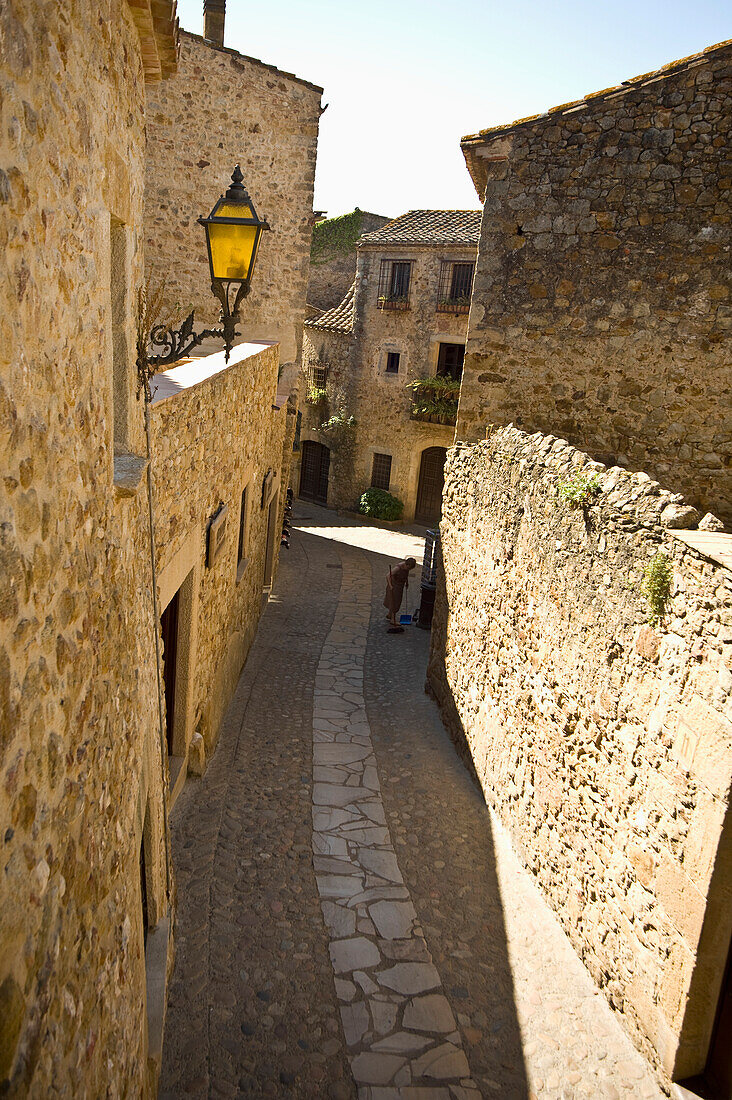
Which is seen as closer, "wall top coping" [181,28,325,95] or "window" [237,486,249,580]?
"window" [237,486,249,580]

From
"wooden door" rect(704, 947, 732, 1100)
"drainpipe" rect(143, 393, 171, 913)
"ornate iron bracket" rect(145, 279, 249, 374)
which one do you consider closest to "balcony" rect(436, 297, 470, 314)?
"ornate iron bracket" rect(145, 279, 249, 374)

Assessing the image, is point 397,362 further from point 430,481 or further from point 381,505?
point 381,505

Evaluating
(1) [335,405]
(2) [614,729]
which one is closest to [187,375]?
(2) [614,729]

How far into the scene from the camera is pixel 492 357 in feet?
28.5

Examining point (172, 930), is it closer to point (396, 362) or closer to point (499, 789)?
point (499, 789)

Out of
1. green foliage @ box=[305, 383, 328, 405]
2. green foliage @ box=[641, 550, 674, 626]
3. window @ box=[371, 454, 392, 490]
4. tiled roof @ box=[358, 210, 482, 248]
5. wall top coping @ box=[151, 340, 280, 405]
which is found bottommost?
window @ box=[371, 454, 392, 490]

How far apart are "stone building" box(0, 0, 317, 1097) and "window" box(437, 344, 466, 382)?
18.0 m

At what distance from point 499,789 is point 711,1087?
2.92m

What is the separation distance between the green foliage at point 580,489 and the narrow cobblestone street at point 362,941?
9.50 feet

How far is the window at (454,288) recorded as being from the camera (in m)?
21.2

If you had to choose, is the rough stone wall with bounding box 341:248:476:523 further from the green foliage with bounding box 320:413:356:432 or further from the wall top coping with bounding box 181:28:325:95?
the wall top coping with bounding box 181:28:325:95

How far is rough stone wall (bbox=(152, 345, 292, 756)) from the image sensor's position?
15.3ft

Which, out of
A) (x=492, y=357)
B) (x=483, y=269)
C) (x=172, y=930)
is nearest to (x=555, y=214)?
(x=483, y=269)

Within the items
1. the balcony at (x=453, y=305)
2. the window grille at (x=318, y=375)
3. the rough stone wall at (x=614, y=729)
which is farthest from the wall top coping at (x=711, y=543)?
the window grille at (x=318, y=375)
